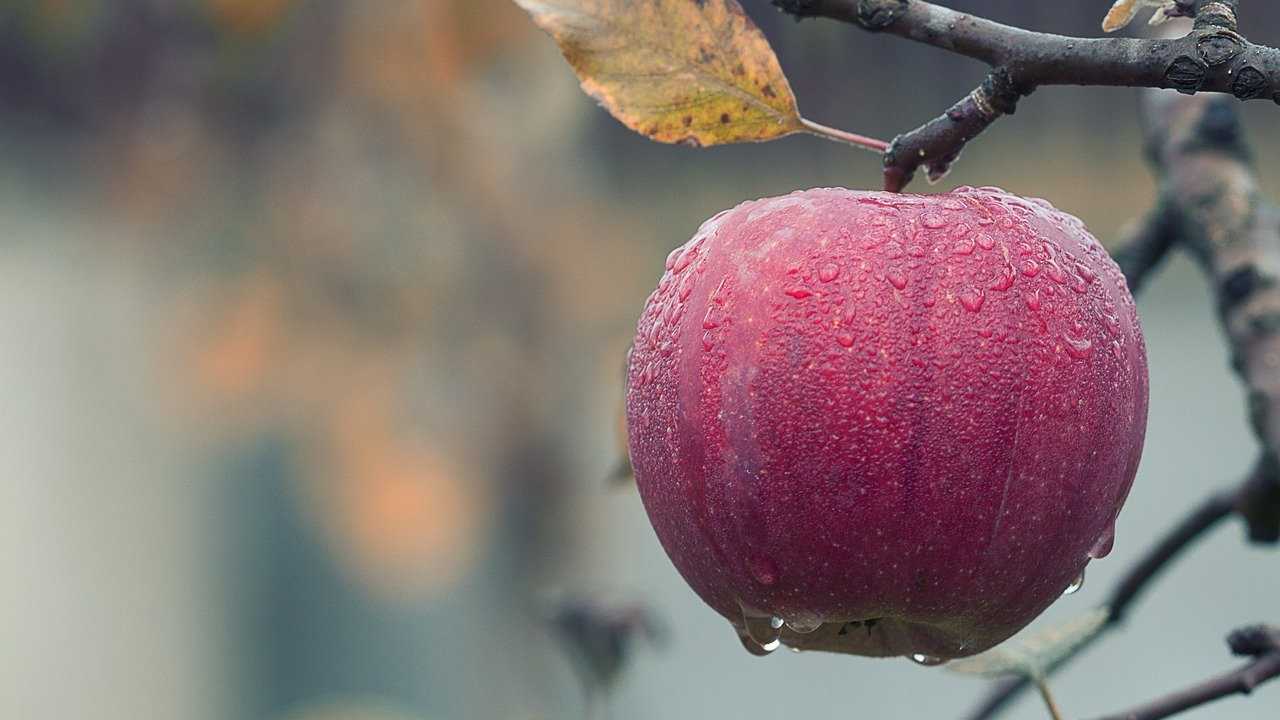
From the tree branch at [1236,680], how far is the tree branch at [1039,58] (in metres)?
0.19

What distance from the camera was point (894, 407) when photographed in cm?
33

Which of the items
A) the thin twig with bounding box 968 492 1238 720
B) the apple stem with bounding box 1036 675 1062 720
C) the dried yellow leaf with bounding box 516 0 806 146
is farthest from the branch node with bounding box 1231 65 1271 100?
the thin twig with bounding box 968 492 1238 720

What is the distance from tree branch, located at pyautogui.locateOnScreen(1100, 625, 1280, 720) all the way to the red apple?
7cm

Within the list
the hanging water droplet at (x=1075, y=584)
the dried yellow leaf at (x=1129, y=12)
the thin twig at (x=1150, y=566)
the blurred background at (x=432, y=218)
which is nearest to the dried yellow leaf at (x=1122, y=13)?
the dried yellow leaf at (x=1129, y=12)

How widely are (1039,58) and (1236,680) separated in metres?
0.22

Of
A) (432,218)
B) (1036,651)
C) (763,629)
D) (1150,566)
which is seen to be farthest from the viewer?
(432,218)

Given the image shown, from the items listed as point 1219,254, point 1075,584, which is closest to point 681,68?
point 1075,584

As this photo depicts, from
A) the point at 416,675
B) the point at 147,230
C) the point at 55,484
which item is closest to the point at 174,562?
the point at 55,484

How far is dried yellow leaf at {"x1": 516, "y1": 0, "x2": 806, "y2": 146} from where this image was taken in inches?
13.9

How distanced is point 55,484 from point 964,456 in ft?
8.48

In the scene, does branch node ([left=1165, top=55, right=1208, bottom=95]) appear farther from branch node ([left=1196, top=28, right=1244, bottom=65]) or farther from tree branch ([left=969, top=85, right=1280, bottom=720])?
tree branch ([left=969, top=85, right=1280, bottom=720])

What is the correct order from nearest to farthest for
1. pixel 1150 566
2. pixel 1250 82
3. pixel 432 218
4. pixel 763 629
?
pixel 1250 82
pixel 763 629
pixel 1150 566
pixel 432 218

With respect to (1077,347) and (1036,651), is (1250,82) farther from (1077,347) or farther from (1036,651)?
(1036,651)

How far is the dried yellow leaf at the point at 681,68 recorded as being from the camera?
0.35 m
